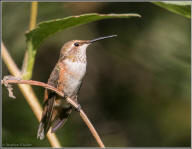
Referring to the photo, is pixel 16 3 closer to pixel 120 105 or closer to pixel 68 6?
pixel 68 6

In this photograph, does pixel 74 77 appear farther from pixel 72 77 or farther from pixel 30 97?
pixel 30 97

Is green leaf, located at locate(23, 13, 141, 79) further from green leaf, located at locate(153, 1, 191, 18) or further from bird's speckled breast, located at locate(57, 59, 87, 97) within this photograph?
bird's speckled breast, located at locate(57, 59, 87, 97)

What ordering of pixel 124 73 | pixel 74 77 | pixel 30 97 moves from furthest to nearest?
pixel 124 73 → pixel 74 77 → pixel 30 97

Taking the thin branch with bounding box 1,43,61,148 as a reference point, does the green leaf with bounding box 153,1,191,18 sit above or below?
above

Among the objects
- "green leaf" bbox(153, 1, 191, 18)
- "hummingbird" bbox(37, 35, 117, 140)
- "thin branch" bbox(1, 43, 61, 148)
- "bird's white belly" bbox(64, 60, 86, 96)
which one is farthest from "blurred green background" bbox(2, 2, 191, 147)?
"green leaf" bbox(153, 1, 191, 18)

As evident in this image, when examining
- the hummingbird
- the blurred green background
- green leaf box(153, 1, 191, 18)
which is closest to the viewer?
green leaf box(153, 1, 191, 18)

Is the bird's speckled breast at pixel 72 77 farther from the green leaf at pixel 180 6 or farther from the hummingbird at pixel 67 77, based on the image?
the green leaf at pixel 180 6

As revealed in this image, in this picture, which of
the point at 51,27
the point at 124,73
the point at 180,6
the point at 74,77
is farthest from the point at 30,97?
the point at 124,73
